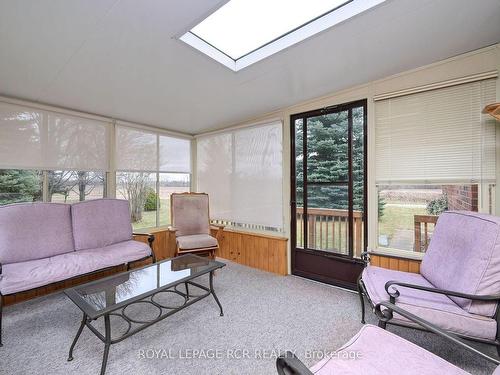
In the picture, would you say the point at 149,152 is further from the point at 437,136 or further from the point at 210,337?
the point at 437,136

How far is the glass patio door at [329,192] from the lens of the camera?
2648mm

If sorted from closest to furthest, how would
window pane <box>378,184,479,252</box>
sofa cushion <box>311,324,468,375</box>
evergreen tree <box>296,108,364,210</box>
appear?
1. sofa cushion <box>311,324,468,375</box>
2. window pane <box>378,184,479,252</box>
3. evergreen tree <box>296,108,364,210</box>

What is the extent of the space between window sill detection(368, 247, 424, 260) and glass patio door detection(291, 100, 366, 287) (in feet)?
0.53

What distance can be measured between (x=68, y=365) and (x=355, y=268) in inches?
107

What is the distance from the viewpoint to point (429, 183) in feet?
7.14

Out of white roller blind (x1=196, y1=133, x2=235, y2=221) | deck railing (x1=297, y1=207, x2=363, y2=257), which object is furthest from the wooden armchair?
deck railing (x1=297, y1=207, x2=363, y2=257)

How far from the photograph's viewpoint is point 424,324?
1213mm

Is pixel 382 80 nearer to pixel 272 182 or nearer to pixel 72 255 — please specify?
pixel 272 182

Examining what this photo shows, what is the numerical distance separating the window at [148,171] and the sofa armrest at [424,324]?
3.45 meters

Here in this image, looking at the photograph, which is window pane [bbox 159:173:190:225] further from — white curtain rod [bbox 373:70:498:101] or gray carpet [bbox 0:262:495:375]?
white curtain rod [bbox 373:70:498:101]

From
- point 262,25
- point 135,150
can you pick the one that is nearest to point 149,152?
point 135,150

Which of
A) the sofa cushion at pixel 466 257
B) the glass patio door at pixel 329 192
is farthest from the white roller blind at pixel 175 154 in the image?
the sofa cushion at pixel 466 257

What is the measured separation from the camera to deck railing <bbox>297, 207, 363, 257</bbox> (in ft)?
8.75

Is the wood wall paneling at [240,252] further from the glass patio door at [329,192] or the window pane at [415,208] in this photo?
the window pane at [415,208]
